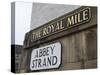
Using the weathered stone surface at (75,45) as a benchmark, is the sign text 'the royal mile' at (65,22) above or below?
above

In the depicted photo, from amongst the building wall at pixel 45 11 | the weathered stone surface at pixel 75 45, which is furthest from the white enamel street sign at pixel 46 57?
the building wall at pixel 45 11

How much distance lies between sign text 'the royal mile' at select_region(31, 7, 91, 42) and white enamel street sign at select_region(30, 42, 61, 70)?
0.12 m

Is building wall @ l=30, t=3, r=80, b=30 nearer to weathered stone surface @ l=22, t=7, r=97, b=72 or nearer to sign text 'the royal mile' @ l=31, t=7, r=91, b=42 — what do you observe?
sign text 'the royal mile' @ l=31, t=7, r=91, b=42

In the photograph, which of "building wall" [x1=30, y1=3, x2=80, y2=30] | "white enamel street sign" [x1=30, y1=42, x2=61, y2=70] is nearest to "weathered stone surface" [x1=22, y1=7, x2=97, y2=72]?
"white enamel street sign" [x1=30, y1=42, x2=61, y2=70]

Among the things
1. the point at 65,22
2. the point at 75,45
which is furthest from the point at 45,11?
the point at 75,45

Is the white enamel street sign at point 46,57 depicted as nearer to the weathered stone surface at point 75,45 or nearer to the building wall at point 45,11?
the weathered stone surface at point 75,45

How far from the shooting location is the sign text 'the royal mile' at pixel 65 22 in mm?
2084

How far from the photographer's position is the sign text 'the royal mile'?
6.84ft

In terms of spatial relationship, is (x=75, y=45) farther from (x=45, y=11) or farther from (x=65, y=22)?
(x=45, y=11)

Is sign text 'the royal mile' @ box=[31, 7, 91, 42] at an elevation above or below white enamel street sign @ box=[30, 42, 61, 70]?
above

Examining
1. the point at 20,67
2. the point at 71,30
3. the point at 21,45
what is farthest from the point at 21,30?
the point at 71,30

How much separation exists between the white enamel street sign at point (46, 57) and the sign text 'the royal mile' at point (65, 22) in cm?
12

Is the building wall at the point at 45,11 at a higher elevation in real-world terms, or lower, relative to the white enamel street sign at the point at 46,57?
higher

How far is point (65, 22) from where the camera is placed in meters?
2.11
